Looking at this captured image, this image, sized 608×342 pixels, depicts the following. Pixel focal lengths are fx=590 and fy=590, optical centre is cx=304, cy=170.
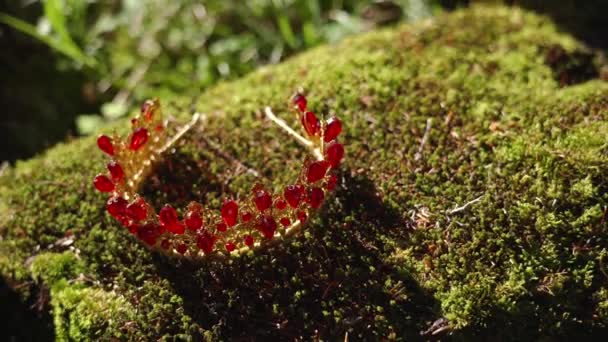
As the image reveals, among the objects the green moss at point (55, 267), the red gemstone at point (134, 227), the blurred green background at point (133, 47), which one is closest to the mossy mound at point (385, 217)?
the green moss at point (55, 267)

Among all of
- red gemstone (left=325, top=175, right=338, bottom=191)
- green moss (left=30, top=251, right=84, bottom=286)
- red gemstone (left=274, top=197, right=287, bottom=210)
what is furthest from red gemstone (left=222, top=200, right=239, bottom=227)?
green moss (left=30, top=251, right=84, bottom=286)

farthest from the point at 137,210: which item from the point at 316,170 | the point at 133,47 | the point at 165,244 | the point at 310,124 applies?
the point at 133,47

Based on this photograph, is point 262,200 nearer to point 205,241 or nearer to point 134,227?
point 205,241

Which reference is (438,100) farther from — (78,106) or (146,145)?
(78,106)

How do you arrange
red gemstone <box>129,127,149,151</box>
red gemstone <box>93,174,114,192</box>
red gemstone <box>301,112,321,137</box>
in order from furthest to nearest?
red gemstone <box>129,127,149,151</box>, red gemstone <box>301,112,321,137</box>, red gemstone <box>93,174,114,192</box>

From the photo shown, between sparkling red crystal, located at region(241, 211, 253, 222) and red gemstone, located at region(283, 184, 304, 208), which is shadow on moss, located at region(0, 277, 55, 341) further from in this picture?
red gemstone, located at region(283, 184, 304, 208)
